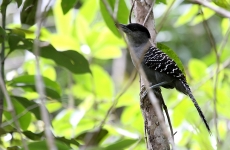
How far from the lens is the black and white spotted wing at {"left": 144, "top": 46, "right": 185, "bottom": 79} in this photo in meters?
3.24

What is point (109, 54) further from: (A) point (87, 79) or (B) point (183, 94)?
(B) point (183, 94)

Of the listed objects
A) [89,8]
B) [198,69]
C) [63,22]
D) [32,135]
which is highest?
[89,8]

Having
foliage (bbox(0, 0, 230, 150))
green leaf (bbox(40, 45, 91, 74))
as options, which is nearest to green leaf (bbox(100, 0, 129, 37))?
foliage (bbox(0, 0, 230, 150))

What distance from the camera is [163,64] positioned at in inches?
131

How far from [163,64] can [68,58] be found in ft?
3.34

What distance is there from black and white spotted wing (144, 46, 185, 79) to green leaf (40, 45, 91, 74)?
2.49 ft

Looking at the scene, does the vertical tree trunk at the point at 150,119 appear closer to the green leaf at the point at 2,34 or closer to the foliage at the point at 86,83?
the foliage at the point at 86,83

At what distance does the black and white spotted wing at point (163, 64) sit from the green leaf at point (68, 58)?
760mm

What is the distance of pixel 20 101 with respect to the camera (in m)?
2.50

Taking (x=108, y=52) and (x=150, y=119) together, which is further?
(x=108, y=52)

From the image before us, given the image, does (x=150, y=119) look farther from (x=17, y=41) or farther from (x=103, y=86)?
(x=103, y=86)

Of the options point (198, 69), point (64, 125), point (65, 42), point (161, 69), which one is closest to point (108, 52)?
point (65, 42)

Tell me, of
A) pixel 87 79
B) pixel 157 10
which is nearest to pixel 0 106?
pixel 87 79

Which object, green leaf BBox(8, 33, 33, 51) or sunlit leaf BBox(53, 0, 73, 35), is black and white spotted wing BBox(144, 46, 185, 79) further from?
green leaf BBox(8, 33, 33, 51)
